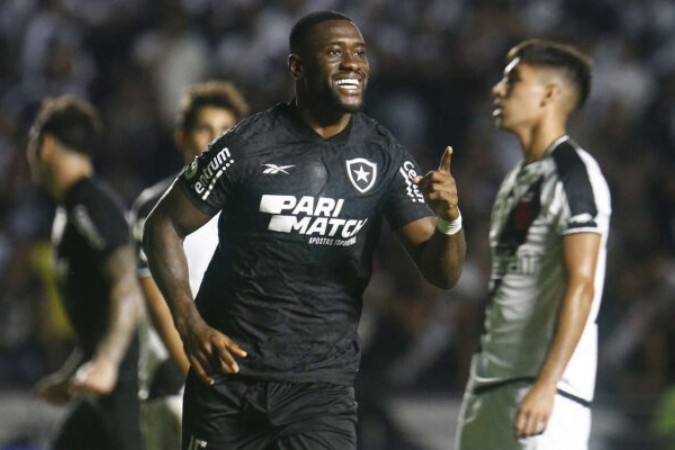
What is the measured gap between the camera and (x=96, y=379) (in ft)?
19.7

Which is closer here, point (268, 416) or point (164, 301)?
point (268, 416)

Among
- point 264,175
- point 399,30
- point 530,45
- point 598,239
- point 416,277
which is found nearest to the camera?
point 264,175

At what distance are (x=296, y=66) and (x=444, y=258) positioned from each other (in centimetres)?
86

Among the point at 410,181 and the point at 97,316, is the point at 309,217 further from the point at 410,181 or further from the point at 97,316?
the point at 97,316

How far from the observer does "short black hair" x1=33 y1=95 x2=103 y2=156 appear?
670 cm

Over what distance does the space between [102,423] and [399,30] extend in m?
7.19

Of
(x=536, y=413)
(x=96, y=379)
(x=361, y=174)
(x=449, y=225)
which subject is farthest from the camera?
(x=96, y=379)

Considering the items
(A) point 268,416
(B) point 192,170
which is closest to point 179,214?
(B) point 192,170

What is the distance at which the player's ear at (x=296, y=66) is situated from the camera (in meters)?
4.80

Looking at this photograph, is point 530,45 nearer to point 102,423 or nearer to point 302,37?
point 302,37

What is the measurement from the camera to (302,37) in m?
4.77

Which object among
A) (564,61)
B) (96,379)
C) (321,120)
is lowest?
(96,379)

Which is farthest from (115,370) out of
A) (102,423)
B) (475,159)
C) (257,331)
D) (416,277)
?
(475,159)

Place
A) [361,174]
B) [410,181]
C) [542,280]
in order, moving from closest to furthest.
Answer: [361,174], [410,181], [542,280]
